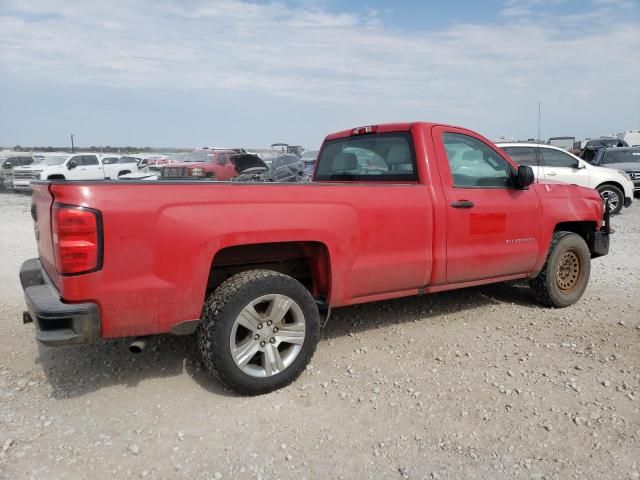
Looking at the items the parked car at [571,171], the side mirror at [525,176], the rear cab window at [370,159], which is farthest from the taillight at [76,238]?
the parked car at [571,171]

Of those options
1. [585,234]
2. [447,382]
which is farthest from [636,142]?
[447,382]

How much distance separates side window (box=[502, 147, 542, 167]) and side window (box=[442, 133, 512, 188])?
782 cm

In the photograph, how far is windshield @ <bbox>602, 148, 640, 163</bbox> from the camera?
52.4 ft

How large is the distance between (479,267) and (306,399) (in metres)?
1.97

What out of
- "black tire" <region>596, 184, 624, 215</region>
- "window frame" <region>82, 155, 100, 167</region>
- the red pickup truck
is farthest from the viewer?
"window frame" <region>82, 155, 100, 167</region>

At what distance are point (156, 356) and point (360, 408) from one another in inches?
66.7

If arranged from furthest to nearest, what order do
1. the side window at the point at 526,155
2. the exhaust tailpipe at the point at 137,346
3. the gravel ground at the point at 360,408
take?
1. the side window at the point at 526,155
2. the exhaust tailpipe at the point at 137,346
3. the gravel ground at the point at 360,408

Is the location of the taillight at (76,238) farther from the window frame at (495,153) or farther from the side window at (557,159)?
the side window at (557,159)

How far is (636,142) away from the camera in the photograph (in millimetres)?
35281

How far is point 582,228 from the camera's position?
5445 millimetres

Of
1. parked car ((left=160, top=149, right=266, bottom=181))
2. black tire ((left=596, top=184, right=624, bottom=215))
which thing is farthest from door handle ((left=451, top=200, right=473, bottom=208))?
parked car ((left=160, top=149, right=266, bottom=181))

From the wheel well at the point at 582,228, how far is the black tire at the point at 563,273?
0.65ft

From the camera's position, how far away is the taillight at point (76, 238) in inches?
103

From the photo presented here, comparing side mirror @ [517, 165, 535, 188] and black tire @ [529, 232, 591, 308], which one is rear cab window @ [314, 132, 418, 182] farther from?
black tire @ [529, 232, 591, 308]
